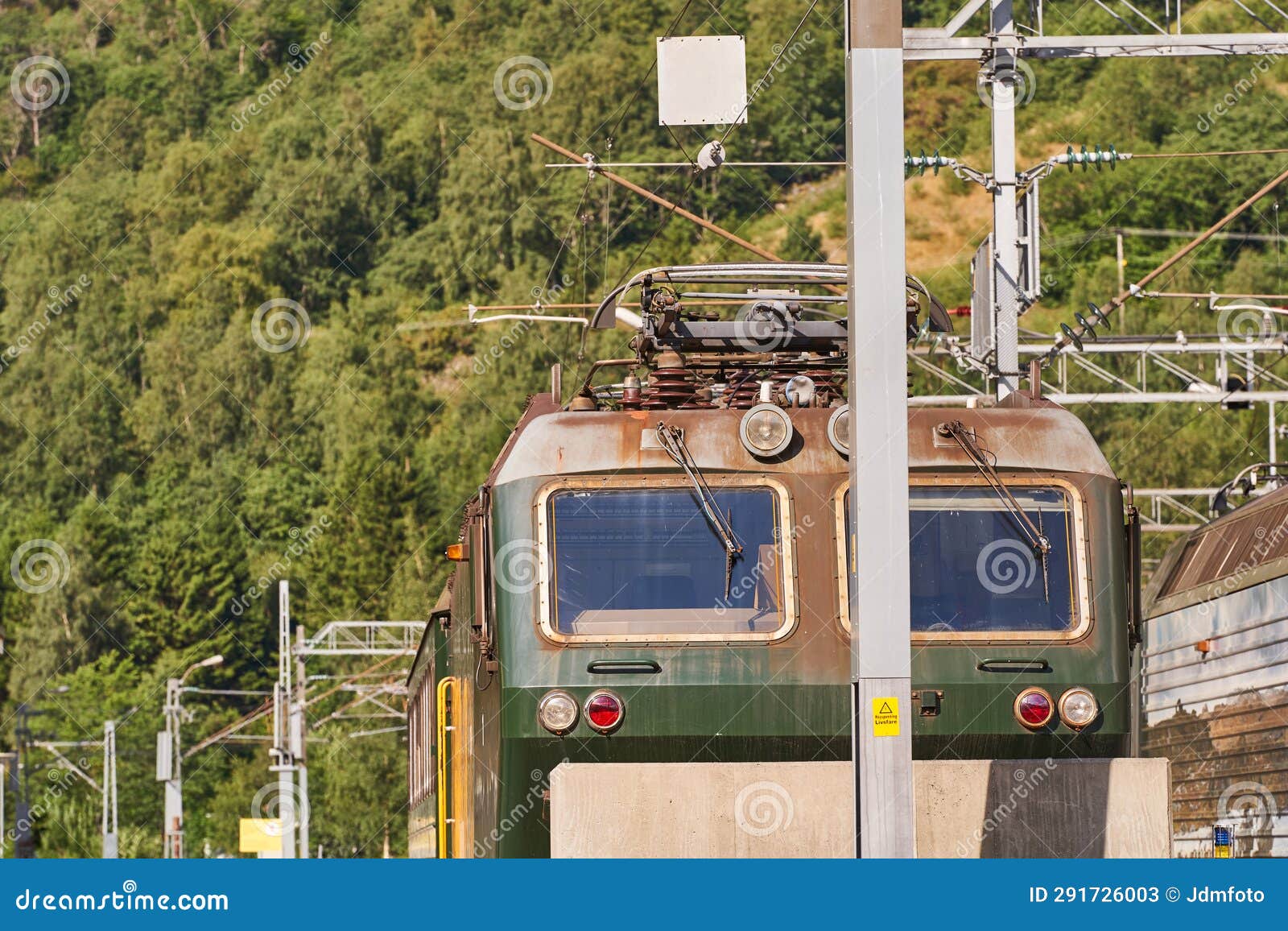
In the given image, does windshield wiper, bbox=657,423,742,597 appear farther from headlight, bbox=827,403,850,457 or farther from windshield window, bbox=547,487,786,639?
headlight, bbox=827,403,850,457

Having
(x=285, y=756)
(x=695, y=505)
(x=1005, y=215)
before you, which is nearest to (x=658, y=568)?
(x=695, y=505)

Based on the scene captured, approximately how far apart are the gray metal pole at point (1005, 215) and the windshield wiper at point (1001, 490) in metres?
4.67

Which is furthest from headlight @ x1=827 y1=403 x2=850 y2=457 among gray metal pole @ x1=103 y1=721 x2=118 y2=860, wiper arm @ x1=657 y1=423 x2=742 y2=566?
gray metal pole @ x1=103 y1=721 x2=118 y2=860

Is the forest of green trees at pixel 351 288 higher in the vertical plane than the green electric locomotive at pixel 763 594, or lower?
higher

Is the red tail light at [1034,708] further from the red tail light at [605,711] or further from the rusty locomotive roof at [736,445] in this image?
the red tail light at [605,711]

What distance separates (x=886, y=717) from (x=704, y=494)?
10.2ft

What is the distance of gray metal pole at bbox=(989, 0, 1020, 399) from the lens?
51.4 ft

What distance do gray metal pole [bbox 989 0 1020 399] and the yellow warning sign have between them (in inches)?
310

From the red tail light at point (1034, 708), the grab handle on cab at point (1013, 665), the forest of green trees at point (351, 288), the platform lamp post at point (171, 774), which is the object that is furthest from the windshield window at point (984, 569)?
the forest of green trees at point (351, 288)

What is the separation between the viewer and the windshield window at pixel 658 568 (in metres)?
10.5

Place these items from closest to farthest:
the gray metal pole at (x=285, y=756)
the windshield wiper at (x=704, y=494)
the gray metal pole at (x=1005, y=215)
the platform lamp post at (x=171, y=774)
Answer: the windshield wiper at (x=704, y=494)
the gray metal pole at (x=1005, y=215)
the gray metal pole at (x=285, y=756)
the platform lamp post at (x=171, y=774)

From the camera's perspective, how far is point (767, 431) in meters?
10.8

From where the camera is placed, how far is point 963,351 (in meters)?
19.4

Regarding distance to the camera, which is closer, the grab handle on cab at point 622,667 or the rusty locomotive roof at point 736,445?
the grab handle on cab at point 622,667
